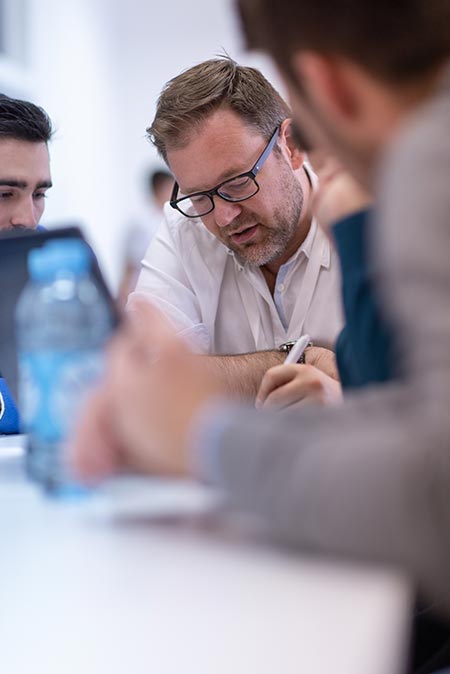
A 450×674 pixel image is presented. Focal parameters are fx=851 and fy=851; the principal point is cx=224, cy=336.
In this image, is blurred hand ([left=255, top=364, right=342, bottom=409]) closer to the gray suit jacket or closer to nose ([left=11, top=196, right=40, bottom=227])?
the gray suit jacket

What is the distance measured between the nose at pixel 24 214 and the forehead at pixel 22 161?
60 mm

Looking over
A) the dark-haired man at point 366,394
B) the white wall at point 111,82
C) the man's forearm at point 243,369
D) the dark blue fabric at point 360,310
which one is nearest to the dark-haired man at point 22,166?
the man's forearm at point 243,369

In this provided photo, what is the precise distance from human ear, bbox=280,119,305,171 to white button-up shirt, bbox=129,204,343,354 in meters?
0.17

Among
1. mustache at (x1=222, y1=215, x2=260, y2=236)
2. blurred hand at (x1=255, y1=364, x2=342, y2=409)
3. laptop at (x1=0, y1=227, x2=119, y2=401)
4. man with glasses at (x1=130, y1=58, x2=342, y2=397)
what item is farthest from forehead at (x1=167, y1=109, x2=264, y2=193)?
laptop at (x1=0, y1=227, x2=119, y2=401)

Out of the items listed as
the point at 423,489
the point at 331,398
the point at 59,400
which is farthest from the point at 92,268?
the point at 423,489

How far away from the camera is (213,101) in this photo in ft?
6.99

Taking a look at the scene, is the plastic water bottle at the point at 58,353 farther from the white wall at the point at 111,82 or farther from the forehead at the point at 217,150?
the white wall at the point at 111,82

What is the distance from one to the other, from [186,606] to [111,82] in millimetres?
6731

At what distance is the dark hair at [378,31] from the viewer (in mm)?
696

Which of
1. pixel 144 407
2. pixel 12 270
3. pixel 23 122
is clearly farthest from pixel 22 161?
pixel 144 407

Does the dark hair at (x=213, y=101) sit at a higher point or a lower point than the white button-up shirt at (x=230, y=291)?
higher

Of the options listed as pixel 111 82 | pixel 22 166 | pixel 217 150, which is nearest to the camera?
pixel 217 150

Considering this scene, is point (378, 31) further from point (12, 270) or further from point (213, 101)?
point (213, 101)

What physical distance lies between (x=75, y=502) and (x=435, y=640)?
62cm
